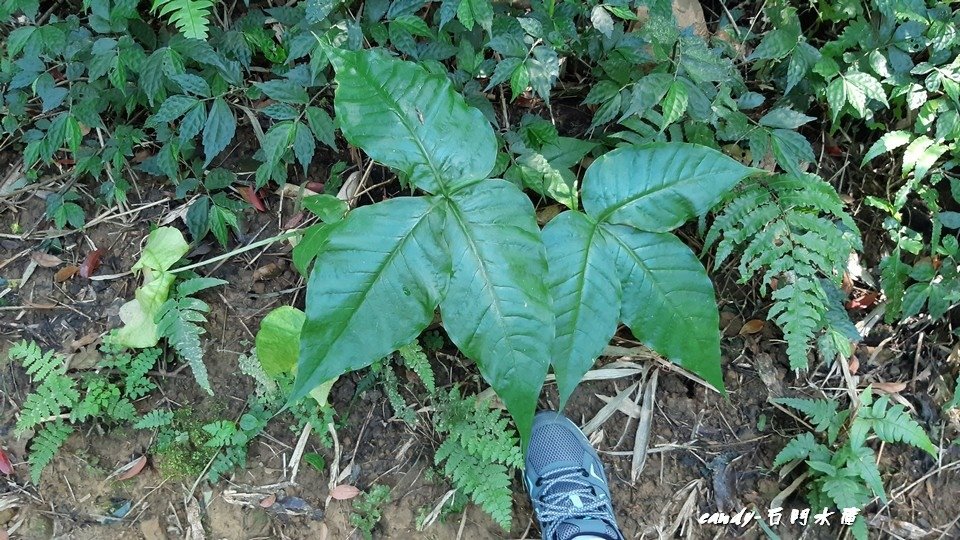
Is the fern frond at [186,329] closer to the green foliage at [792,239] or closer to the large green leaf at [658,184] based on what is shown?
the large green leaf at [658,184]

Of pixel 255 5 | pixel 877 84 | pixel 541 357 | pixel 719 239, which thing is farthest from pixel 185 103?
pixel 877 84

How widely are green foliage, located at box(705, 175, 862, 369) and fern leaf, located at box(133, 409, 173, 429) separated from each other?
6.42ft

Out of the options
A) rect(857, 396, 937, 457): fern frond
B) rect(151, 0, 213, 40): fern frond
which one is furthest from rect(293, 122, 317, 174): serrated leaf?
rect(857, 396, 937, 457): fern frond

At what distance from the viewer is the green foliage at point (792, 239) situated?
2232 mm

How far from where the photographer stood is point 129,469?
2422 millimetres

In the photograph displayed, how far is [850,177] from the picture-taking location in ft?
9.16

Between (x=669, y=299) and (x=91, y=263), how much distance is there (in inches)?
82.0

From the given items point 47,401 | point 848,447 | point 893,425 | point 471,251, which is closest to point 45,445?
point 47,401

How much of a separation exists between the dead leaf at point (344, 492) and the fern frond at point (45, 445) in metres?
0.94

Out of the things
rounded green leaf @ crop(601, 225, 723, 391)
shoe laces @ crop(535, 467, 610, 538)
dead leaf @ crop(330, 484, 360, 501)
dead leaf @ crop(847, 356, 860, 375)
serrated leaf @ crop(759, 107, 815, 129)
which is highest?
serrated leaf @ crop(759, 107, 815, 129)

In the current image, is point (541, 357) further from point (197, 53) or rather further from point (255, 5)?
point (255, 5)

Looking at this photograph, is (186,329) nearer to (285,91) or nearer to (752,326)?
(285,91)

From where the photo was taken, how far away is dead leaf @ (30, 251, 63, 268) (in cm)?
257

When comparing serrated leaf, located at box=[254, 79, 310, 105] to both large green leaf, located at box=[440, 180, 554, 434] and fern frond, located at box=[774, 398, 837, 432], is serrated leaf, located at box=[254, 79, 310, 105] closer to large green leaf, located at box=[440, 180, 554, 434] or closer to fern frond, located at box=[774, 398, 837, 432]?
large green leaf, located at box=[440, 180, 554, 434]
